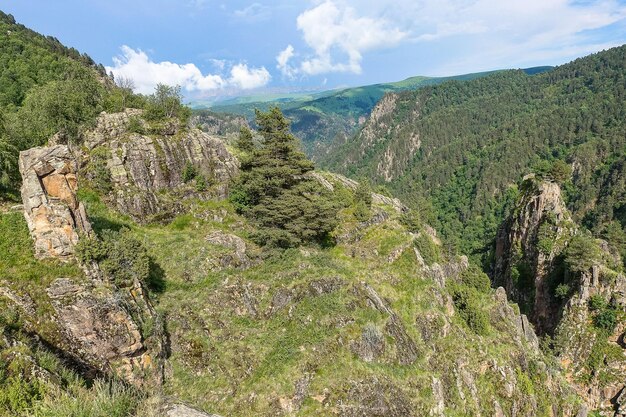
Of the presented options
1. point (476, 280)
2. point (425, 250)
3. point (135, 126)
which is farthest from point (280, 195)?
point (476, 280)

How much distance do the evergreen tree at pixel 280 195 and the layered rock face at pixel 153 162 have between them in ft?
16.6

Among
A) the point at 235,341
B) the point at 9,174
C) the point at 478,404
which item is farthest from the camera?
the point at 478,404

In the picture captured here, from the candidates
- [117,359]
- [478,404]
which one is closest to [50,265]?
[117,359]

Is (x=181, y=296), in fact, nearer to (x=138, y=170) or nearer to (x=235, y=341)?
(x=235, y=341)

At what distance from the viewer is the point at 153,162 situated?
42.9 m

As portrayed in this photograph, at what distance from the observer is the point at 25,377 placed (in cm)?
1212

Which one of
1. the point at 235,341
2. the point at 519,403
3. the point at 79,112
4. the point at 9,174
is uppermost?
the point at 79,112

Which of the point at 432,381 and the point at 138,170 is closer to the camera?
the point at 432,381

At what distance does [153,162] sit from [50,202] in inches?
899

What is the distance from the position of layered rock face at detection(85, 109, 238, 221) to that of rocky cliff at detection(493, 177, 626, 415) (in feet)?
238

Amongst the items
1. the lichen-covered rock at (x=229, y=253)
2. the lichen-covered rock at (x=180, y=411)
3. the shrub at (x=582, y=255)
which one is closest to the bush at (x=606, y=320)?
the shrub at (x=582, y=255)

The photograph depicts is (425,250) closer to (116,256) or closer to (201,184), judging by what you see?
(201,184)

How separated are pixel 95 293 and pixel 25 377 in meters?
8.41

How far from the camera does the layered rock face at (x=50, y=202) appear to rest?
20.6m
